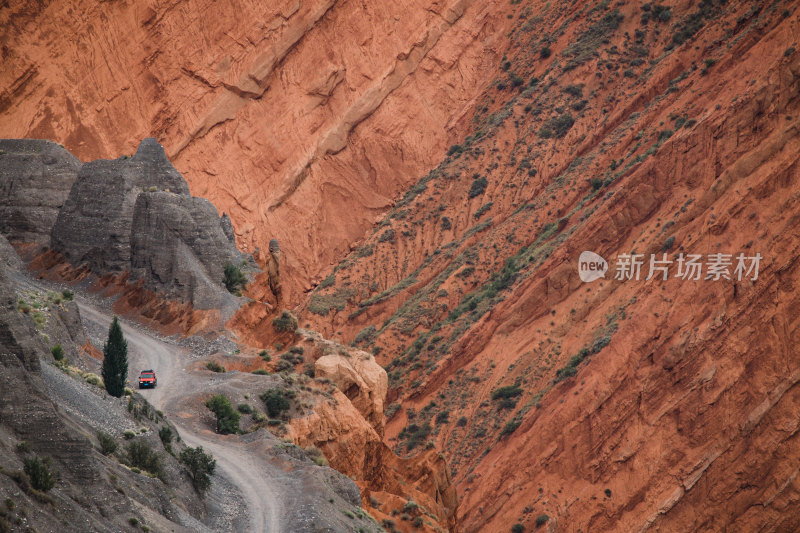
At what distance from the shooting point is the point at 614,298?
5709 cm

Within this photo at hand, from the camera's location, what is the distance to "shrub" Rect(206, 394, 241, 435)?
28.6 meters

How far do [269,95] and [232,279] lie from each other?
4130 centimetres

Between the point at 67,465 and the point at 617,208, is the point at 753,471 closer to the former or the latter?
the point at 617,208

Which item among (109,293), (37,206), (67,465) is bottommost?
(67,465)

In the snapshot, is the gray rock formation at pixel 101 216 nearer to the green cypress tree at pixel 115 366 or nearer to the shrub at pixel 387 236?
the green cypress tree at pixel 115 366

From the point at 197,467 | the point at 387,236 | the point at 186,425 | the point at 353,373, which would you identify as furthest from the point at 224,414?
the point at 387,236

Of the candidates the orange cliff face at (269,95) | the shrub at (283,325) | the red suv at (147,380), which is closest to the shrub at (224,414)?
the red suv at (147,380)

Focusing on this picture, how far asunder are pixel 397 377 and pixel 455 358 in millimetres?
3546

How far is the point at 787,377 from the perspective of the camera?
51.2 m

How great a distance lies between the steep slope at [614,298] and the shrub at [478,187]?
0.12 metres

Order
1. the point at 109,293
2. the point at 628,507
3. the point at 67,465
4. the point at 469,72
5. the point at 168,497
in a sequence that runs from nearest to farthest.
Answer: the point at 67,465
the point at 168,497
the point at 109,293
the point at 628,507
the point at 469,72

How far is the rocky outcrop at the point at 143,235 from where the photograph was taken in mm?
36406

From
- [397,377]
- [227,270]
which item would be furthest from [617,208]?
[227,270]

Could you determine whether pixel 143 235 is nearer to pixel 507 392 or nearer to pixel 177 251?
pixel 177 251
